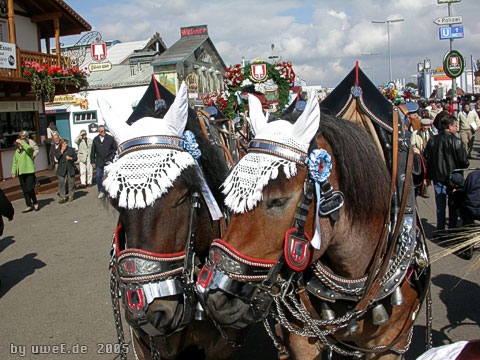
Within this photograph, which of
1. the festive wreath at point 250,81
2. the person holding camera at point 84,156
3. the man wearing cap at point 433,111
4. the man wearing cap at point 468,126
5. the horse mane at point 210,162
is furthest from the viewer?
the man wearing cap at point 433,111

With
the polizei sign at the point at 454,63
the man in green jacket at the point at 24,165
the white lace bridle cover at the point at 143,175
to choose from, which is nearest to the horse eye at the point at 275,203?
the white lace bridle cover at the point at 143,175

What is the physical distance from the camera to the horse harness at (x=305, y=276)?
1.86 meters

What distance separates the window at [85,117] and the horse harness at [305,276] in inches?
1099

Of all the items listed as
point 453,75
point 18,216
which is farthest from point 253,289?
point 453,75

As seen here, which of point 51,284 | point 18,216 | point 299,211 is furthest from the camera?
point 18,216

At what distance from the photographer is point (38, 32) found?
55.0ft

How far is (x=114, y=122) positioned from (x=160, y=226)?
2.55 feet

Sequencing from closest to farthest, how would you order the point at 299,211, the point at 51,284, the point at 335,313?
the point at 299,211 < the point at 335,313 < the point at 51,284

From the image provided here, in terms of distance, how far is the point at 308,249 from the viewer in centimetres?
191

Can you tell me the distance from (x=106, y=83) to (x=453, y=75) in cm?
2260

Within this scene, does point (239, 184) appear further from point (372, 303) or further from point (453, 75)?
point (453, 75)

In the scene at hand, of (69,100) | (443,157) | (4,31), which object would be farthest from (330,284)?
(69,100)

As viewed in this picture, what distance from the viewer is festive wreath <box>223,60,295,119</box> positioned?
373 inches

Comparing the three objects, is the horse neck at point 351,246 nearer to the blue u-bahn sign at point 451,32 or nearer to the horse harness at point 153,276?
the horse harness at point 153,276
